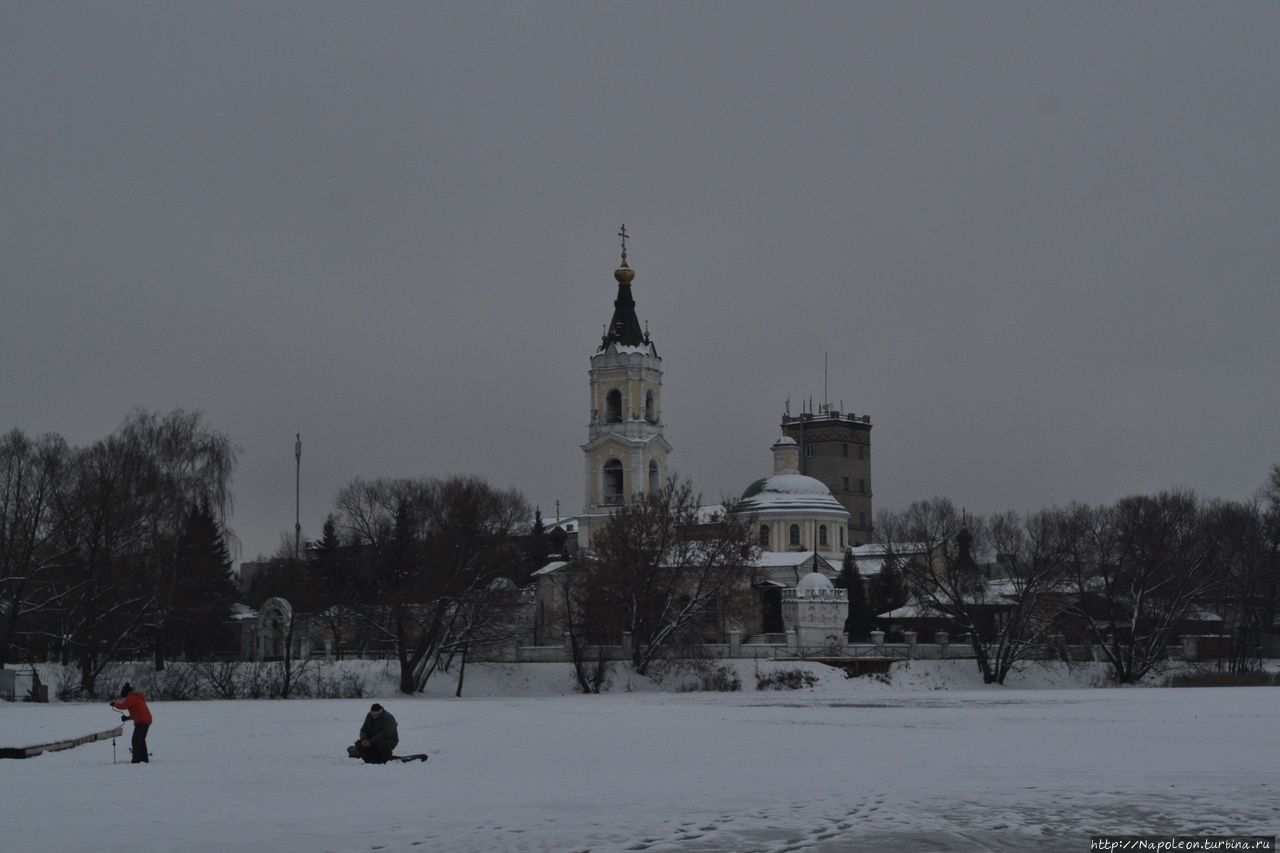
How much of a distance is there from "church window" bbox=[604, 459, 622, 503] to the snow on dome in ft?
57.7

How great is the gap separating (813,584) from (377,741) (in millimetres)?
62524

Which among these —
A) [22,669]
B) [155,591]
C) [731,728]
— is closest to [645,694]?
[155,591]

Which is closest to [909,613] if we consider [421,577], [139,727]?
[421,577]

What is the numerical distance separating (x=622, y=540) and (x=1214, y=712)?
34.0m

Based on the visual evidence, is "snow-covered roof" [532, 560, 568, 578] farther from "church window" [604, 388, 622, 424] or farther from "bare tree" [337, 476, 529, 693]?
"bare tree" [337, 476, 529, 693]

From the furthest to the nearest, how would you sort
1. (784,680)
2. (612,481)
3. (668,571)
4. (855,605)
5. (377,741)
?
(612,481) → (855,605) → (668,571) → (784,680) → (377,741)

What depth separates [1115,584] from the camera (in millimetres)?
72250

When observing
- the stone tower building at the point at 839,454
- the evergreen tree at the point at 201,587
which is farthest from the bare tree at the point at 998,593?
the stone tower building at the point at 839,454

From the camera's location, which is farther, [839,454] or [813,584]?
[839,454]

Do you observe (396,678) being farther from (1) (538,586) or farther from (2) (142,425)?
(1) (538,586)

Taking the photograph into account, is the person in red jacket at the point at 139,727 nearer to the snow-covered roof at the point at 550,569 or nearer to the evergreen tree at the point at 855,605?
the evergreen tree at the point at 855,605

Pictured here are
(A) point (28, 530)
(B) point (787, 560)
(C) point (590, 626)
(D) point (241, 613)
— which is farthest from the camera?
(B) point (787, 560)

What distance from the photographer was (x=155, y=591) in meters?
54.9

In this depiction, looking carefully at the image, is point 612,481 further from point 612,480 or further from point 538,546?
point 538,546
